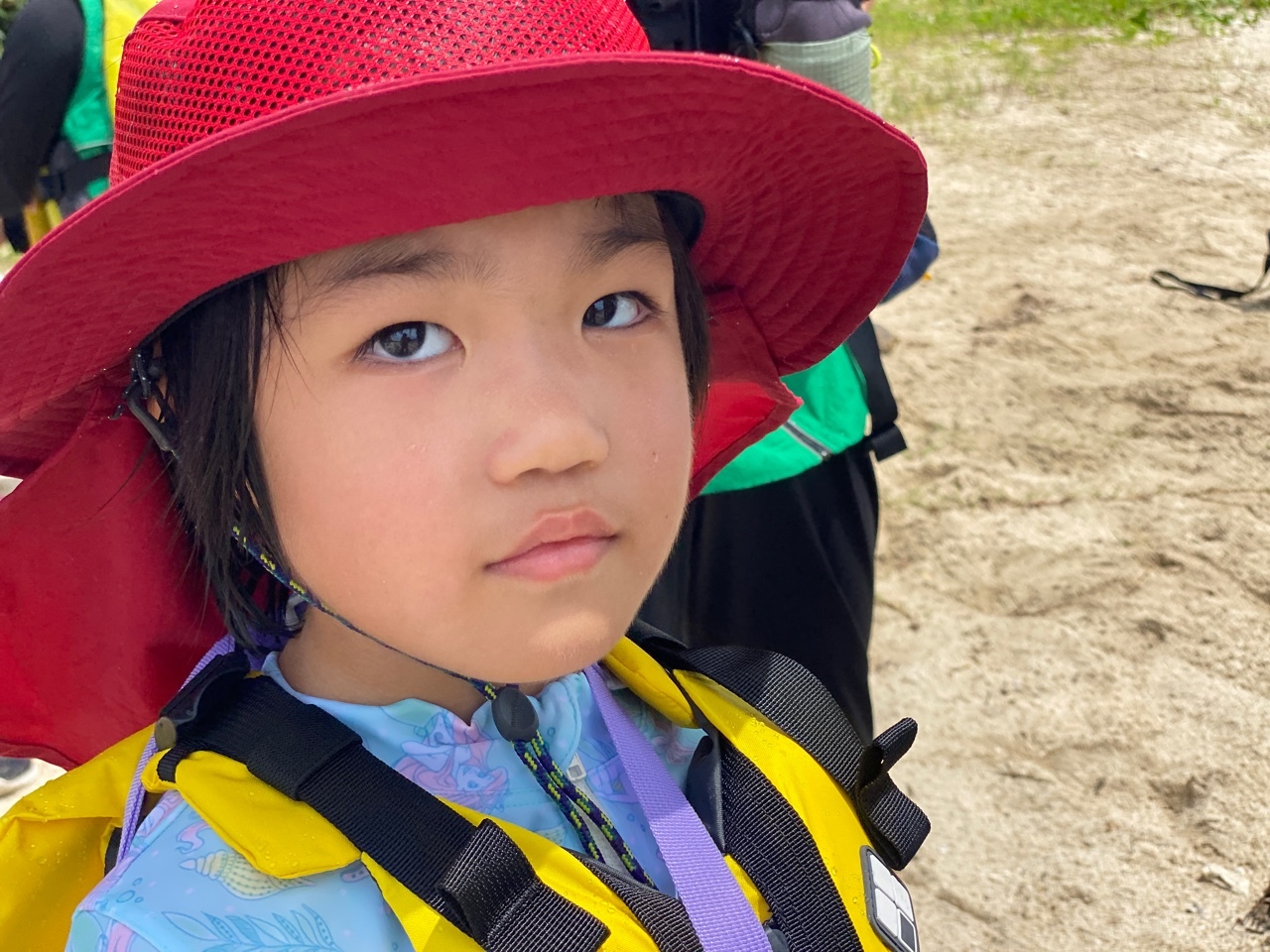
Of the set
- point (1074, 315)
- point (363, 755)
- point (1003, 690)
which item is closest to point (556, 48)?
point (363, 755)

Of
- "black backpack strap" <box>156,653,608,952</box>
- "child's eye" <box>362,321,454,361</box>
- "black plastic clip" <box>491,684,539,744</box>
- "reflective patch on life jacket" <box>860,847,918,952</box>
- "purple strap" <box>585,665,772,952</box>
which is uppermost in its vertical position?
"child's eye" <box>362,321,454,361</box>

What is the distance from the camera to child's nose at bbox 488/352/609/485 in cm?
93

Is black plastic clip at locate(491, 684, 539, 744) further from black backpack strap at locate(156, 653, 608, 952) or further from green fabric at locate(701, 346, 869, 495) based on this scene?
green fabric at locate(701, 346, 869, 495)

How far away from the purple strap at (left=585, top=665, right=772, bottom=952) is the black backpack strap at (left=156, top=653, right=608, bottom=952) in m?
0.13

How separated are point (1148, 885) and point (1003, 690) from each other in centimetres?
58

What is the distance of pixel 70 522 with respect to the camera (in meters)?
1.21

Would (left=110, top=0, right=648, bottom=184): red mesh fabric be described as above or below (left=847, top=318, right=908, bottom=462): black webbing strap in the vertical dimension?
above

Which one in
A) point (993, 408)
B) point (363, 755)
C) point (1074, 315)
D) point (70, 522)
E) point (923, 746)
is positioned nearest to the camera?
point (363, 755)

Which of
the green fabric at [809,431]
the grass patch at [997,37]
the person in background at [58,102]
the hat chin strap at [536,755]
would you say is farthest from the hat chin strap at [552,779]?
the grass patch at [997,37]

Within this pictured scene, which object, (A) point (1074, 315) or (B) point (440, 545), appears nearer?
(B) point (440, 545)

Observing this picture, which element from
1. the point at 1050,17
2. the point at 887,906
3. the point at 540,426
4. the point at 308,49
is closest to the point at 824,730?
the point at 887,906

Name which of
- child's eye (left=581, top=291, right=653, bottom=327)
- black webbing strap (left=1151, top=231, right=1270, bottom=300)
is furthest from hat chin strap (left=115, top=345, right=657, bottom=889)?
black webbing strap (left=1151, top=231, right=1270, bottom=300)

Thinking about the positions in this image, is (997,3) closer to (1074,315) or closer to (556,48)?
(1074,315)

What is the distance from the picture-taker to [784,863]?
1.17 meters
